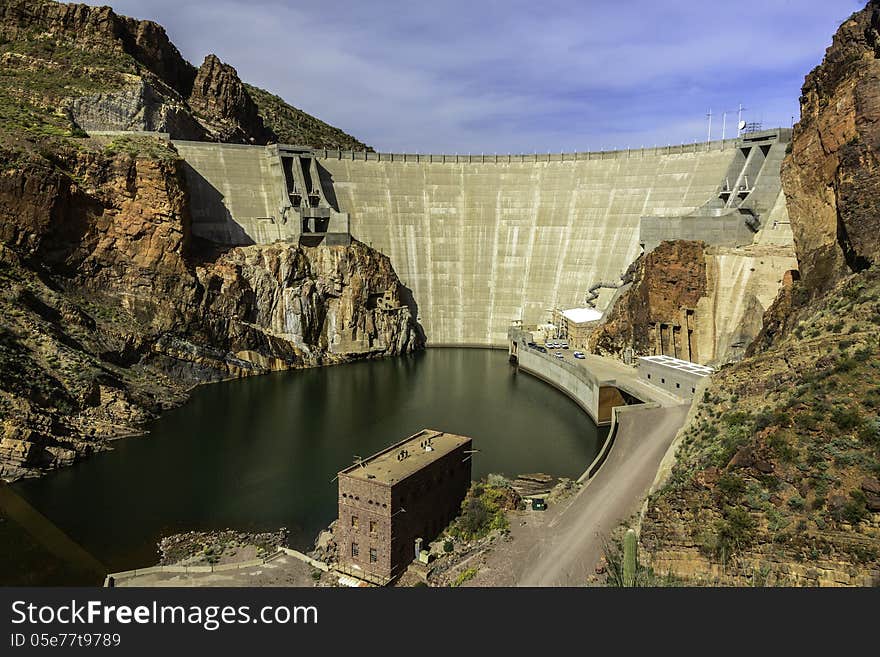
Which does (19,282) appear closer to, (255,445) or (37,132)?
(37,132)

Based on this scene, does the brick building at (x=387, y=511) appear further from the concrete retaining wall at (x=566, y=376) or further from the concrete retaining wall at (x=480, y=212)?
the concrete retaining wall at (x=480, y=212)

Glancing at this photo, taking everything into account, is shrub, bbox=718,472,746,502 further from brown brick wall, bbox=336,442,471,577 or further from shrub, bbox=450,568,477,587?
brown brick wall, bbox=336,442,471,577

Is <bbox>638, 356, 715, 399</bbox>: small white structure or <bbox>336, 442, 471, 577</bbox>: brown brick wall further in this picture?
<bbox>638, 356, 715, 399</bbox>: small white structure

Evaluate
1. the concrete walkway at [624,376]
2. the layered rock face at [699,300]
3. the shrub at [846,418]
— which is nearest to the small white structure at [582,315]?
the concrete walkway at [624,376]

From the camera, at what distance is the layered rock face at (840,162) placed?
2528 cm

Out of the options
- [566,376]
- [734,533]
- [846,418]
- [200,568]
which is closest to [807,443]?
[846,418]

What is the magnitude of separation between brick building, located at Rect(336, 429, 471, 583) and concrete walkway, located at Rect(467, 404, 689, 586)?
9.04ft

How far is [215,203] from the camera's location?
61.3m

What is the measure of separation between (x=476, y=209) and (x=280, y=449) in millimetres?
39761

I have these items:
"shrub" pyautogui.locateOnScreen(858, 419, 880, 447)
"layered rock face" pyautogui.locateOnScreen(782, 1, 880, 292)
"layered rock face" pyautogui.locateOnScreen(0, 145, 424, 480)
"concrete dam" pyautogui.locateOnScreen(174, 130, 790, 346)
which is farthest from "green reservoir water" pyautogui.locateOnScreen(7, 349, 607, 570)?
"shrub" pyautogui.locateOnScreen(858, 419, 880, 447)

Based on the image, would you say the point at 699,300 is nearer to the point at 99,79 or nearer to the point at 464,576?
the point at 464,576

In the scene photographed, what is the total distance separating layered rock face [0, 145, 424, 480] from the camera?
3662 cm

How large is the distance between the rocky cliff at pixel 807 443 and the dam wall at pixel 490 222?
3538 cm

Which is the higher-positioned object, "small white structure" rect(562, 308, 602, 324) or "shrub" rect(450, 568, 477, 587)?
"small white structure" rect(562, 308, 602, 324)
